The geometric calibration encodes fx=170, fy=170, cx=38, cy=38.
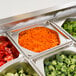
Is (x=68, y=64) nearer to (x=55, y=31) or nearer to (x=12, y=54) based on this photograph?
(x=55, y=31)

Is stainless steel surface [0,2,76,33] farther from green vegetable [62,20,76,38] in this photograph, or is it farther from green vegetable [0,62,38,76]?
green vegetable [0,62,38,76]

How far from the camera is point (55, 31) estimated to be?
1.91 m

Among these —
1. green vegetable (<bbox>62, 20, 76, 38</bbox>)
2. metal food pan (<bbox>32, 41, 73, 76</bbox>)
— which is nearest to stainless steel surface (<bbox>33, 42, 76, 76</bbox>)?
metal food pan (<bbox>32, 41, 73, 76</bbox>)

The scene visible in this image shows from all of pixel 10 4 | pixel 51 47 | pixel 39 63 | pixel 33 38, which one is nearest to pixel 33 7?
pixel 10 4

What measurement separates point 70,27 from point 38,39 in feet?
1.59

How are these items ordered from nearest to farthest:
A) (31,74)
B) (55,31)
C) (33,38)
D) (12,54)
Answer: (31,74), (12,54), (33,38), (55,31)

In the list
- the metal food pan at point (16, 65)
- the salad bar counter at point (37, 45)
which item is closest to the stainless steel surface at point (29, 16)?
the salad bar counter at point (37, 45)

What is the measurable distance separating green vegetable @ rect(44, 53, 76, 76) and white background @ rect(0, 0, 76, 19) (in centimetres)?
59

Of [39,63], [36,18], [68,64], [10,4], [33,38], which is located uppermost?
[10,4]

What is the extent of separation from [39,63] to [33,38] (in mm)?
331

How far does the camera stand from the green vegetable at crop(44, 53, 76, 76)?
5.23 feet

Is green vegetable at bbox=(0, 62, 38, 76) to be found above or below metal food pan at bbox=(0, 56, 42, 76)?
below

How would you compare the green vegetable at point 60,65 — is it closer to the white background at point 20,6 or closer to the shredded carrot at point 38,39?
the shredded carrot at point 38,39

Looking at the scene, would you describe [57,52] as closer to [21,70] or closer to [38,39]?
[38,39]
